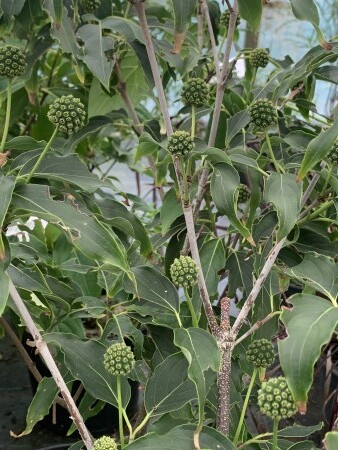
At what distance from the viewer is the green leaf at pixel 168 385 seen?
0.67 meters

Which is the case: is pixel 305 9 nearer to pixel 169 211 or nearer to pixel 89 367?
pixel 169 211

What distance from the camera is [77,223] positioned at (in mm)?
609

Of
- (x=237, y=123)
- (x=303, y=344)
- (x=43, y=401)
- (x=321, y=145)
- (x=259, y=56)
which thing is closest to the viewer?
(x=303, y=344)

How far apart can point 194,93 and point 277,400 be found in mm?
375

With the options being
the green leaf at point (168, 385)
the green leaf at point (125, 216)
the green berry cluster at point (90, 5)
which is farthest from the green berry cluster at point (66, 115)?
the green berry cluster at point (90, 5)

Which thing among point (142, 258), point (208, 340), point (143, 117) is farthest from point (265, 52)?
point (143, 117)

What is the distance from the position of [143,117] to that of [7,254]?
1.03 meters

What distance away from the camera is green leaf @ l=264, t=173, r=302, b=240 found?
63cm

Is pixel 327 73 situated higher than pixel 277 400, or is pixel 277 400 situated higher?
pixel 327 73

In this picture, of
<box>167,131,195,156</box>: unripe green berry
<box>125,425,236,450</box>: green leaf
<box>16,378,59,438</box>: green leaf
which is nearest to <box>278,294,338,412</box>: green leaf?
<box>125,425,236,450</box>: green leaf

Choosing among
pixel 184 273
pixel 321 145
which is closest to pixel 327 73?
pixel 321 145

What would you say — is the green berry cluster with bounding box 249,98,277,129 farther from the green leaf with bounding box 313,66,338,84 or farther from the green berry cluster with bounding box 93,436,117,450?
the green berry cluster with bounding box 93,436,117,450

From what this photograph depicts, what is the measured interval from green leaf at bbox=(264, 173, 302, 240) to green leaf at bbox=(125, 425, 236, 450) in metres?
0.19

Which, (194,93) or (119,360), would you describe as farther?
(194,93)
